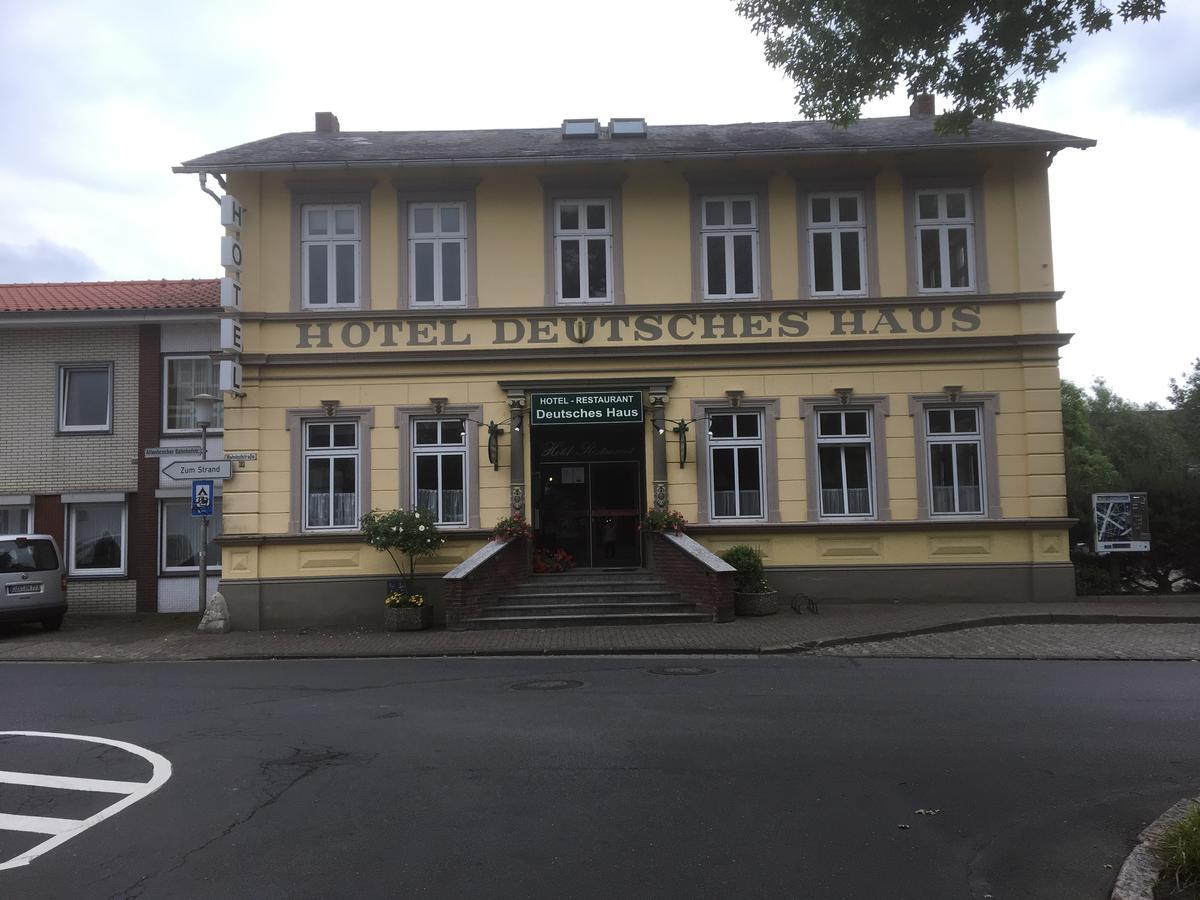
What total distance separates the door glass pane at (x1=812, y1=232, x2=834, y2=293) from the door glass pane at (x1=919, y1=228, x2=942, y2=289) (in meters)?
1.61

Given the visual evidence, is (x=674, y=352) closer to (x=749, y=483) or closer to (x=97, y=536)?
(x=749, y=483)

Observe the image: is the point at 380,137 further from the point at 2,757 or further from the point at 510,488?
the point at 2,757

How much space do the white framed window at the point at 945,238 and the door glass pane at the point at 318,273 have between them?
10584 mm

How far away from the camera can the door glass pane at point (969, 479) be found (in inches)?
641

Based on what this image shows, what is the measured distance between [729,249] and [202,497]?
9993mm

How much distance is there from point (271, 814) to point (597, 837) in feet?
6.81

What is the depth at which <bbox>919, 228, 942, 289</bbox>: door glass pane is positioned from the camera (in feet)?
55.0

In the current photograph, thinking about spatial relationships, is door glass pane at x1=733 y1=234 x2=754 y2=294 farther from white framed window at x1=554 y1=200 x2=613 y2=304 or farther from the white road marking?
the white road marking

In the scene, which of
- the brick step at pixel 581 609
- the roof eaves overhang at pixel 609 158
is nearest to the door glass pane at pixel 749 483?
the brick step at pixel 581 609

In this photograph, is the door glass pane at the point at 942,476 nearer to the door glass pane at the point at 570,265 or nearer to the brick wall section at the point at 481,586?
the door glass pane at the point at 570,265

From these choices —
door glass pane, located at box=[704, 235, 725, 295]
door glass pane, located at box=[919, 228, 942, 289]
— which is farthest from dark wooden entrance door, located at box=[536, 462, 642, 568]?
door glass pane, located at box=[919, 228, 942, 289]

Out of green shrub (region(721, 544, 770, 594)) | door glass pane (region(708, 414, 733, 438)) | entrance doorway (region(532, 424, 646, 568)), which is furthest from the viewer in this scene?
entrance doorway (region(532, 424, 646, 568))

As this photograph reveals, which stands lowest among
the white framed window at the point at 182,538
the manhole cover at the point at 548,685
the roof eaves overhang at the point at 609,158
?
the manhole cover at the point at 548,685

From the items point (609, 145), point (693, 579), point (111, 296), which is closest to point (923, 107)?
point (609, 145)
